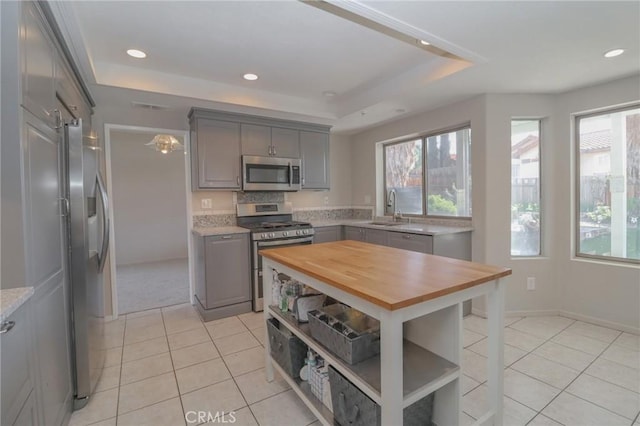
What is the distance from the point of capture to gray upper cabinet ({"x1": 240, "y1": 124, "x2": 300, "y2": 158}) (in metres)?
3.63

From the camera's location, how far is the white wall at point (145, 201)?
5809mm

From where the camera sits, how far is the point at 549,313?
317cm

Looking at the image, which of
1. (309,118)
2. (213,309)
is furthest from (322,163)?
(213,309)

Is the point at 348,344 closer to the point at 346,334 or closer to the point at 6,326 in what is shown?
the point at 346,334

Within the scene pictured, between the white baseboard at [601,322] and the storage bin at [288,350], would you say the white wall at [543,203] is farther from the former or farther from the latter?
the storage bin at [288,350]

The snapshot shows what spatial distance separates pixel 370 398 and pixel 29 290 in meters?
1.45

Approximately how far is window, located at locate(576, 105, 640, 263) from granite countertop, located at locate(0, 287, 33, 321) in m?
4.20

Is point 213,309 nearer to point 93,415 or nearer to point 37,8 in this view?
point 93,415

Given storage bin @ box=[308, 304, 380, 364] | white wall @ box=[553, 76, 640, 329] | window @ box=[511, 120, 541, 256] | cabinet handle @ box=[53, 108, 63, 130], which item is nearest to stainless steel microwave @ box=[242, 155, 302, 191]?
cabinet handle @ box=[53, 108, 63, 130]

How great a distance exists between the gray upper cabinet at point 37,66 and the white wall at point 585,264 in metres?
4.13

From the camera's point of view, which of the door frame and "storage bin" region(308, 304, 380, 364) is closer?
"storage bin" region(308, 304, 380, 364)

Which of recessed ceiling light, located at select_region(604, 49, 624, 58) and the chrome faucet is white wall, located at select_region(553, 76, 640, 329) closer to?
recessed ceiling light, located at select_region(604, 49, 624, 58)

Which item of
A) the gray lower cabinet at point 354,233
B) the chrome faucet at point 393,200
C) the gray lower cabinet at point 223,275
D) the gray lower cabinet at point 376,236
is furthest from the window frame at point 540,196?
the gray lower cabinet at point 223,275

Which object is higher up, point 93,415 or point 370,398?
point 370,398
